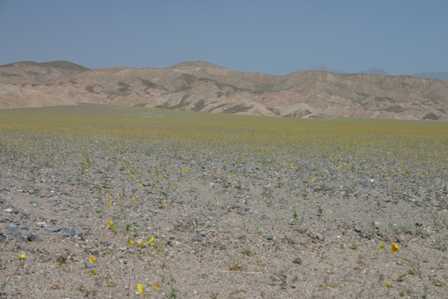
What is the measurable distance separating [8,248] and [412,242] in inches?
254

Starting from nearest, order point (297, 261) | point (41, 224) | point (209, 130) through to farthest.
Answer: point (297, 261) → point (41, 224) → point (209, 130)

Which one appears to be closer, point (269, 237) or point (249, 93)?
point (269, 237)

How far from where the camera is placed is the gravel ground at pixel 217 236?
6.19 meters

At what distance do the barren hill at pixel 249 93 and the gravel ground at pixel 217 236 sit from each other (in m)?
93.6

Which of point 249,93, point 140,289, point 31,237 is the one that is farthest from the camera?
point 249,93

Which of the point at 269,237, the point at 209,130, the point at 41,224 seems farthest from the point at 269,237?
the point at 209,130

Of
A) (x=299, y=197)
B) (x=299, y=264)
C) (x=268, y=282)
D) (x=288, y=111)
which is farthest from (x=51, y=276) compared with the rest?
(x=288, y=111)

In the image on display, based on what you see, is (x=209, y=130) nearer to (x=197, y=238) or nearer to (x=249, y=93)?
(x=197, y=238)

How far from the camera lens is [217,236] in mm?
8109

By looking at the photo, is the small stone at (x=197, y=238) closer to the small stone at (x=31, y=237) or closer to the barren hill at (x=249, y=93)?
the small stone at (x=31, y=237)

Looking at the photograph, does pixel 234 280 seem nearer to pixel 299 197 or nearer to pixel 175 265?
pixel 175 265

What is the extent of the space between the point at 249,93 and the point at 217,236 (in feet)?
403

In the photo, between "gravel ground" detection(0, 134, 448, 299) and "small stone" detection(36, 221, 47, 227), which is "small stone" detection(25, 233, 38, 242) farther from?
"small stone" detection(36, 221, 47, 227)

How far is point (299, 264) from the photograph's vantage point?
23.6ft
